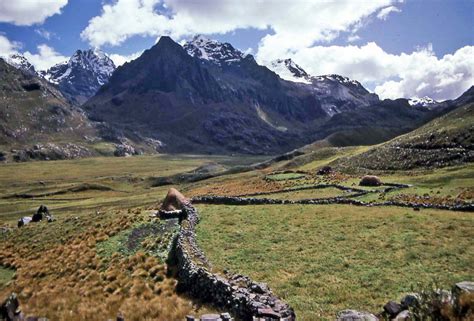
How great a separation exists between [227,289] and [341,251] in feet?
37.3

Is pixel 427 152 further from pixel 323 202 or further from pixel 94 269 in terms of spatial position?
pixel 94 269

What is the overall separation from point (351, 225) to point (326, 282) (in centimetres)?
1376

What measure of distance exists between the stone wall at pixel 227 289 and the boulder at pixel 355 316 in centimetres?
221

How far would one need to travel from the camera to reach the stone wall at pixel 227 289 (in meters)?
19.6

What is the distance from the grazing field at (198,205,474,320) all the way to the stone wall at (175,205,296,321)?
1.45 m

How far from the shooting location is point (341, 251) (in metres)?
30.0

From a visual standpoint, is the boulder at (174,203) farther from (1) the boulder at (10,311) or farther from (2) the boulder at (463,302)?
(2) the boulder at (463,302)

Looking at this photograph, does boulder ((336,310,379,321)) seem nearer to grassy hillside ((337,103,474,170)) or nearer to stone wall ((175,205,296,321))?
stone wall ((175,205,296,321))

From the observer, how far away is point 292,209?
156ft

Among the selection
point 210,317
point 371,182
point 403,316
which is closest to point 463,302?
point 403,316

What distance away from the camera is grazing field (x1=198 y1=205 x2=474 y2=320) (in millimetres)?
22703

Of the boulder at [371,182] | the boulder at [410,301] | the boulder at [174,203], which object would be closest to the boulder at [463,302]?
the boulder at [410,301]

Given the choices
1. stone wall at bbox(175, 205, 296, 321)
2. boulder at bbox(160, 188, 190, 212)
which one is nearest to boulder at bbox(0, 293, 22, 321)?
stone wall at bbox(175, 205, 296, 321)

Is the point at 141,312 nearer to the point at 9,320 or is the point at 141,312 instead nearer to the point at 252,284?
the point at 252,284
